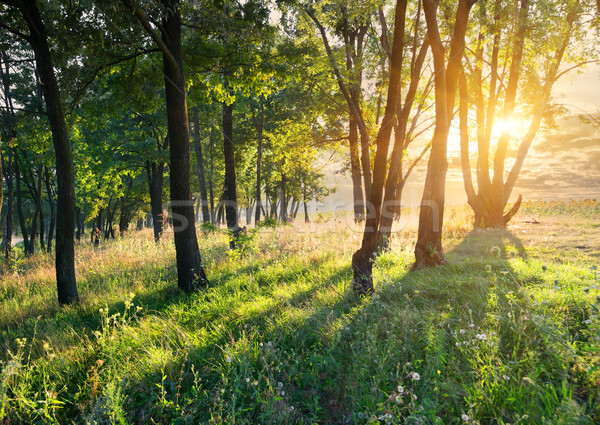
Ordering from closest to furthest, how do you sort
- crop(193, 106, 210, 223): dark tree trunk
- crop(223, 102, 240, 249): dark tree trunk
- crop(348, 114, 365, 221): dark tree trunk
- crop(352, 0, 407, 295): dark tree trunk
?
crop(352, 0, 407, 295): dark tree trunk → crop(223, 102, 240, 249): dark tree trunk → crop(193, 106, 210, 223): dark tree trunk → crop(348, 114, 365, 221): dark tree trunk

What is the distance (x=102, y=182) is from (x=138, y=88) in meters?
17.2

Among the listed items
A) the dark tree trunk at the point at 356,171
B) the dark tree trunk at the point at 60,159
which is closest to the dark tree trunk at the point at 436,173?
the dark tree trunk at the point at 60,159

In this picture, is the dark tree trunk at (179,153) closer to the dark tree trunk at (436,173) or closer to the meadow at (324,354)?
the meadow at (324,354)

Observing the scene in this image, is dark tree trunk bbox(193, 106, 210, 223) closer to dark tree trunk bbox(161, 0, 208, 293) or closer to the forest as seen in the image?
the forest

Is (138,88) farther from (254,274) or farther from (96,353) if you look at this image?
A: (96,353)

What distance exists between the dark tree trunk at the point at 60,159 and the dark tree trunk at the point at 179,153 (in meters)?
1.96

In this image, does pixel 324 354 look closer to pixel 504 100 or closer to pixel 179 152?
pixel 179 152

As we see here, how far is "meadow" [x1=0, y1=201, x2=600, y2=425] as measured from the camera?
2619 millimetres

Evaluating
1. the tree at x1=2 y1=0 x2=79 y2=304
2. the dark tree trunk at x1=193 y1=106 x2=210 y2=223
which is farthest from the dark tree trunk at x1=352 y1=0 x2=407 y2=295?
the dark tree trunk at x1=193 y1=106 x2=210 y2=223

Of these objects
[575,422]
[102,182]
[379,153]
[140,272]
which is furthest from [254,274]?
[102,182]

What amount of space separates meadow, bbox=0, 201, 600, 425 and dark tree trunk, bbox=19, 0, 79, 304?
70cm

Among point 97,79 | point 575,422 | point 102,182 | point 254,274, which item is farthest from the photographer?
point 102,182

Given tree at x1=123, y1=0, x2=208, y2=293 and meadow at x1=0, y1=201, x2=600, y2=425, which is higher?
tree at x1=123, y1=0, x2=208, y2=293

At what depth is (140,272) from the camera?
28.5 ft
